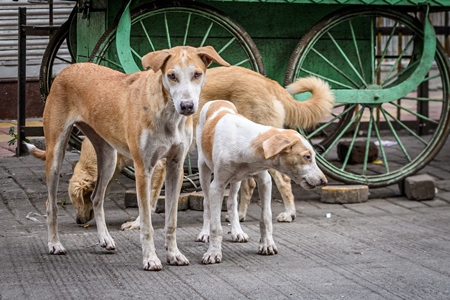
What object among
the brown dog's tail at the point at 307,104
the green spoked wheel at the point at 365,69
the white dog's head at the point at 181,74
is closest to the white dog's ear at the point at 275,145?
the white dog's head at the point at 181,74

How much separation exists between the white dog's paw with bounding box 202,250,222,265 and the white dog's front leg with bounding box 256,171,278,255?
0.39 metres

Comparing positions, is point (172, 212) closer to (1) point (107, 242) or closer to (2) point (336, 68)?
(1) point (107, 242)

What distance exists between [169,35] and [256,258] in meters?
2.86

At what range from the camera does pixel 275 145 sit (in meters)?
5.67

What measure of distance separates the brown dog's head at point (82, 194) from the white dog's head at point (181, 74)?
1.89 meters

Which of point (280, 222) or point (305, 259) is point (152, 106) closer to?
point (305, 259)

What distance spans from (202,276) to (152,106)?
1158mm

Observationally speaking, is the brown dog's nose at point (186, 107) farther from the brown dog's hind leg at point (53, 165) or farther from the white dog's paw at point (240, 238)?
the white dog's paw at point (240, 238)

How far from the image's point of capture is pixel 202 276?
545 cm

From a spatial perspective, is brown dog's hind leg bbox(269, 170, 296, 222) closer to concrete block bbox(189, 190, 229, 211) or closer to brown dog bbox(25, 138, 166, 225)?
concrete block bbox(189, 190, 229, 211)

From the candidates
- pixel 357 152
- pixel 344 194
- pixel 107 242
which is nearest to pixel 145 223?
pixel 107 242

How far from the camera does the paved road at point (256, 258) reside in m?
5.09

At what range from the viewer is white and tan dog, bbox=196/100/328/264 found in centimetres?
571

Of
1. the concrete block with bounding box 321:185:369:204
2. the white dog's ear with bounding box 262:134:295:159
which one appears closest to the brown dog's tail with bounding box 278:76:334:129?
the concrete block with bounding box 321:185:369:204
